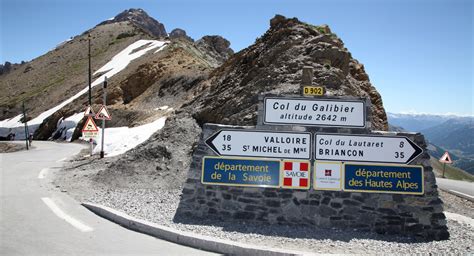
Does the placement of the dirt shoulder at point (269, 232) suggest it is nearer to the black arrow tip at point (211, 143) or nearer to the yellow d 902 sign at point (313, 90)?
the black arrow tip at point (211, 143)

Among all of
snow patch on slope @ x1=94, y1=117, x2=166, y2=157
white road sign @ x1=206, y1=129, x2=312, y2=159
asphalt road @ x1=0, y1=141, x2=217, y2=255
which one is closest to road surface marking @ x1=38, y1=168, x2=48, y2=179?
asphalt road @ x1=0, y1=141, x2=217, y2=255

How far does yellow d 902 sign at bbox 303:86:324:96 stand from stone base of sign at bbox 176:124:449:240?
74.9 inches

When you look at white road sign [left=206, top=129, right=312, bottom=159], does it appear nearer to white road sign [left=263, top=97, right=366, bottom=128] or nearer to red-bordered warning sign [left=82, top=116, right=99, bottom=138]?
white road sign [left=263, top=97, right=366, bottom=128]

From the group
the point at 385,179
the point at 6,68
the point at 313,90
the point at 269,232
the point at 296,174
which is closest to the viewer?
the point at 269,232

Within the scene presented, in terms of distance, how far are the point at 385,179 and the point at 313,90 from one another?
2618mm

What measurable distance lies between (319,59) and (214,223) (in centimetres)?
926

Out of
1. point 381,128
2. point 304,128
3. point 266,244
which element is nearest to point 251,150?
point 304,128

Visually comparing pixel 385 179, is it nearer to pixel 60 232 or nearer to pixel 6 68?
pixel 60 232

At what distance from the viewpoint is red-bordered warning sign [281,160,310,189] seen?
8.43 metres

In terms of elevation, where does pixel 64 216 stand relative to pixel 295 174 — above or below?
below

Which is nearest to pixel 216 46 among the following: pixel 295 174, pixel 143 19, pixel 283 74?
pixel 283 74

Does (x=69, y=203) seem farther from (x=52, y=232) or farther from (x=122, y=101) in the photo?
(x=122, y=101)

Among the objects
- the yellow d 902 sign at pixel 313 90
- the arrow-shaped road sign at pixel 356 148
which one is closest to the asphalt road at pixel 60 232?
Result: the arrow-shaped road sign at pixel 356 148

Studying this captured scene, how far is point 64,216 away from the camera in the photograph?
27.0ft
